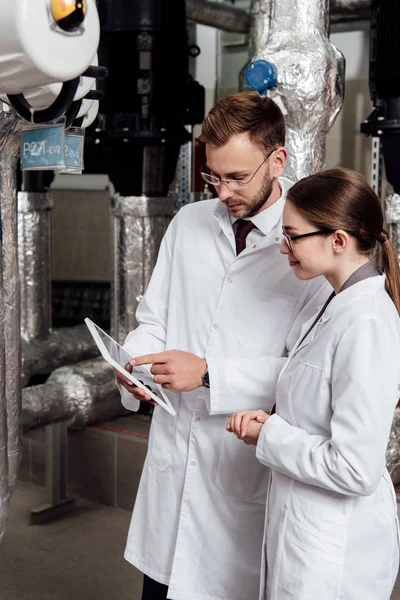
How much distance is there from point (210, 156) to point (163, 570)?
2.77 ft

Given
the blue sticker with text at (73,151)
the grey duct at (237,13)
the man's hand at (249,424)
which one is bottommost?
the man's hand at (249,424)

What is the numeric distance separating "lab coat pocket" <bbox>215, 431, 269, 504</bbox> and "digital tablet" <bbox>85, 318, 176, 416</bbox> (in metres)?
0.15

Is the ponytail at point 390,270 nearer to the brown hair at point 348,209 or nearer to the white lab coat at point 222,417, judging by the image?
the brown hair at point 348,209

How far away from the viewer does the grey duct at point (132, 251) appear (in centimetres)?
292

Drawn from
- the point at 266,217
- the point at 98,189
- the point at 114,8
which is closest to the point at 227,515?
the point at 266,217

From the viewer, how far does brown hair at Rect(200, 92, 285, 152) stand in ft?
4.87

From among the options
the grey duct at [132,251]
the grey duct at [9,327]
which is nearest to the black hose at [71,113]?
the grey duct at [9,327]

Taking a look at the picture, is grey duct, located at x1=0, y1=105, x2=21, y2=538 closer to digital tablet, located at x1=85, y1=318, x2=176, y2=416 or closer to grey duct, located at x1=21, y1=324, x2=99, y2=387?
digital tablet, located at x1=85, y1=318, x2=176, y2=416

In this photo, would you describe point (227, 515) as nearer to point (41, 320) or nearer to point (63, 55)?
point (63, 55)

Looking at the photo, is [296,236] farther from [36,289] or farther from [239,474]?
[36,289]

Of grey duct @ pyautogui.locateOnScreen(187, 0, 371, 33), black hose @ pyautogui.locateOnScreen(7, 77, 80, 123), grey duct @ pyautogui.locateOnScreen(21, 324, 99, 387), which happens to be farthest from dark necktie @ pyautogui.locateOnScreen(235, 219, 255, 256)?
grey duct @ pyautogui.locateOnScreen(21, 324, 99, 387)

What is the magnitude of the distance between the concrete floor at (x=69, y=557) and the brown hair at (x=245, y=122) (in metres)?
1.55

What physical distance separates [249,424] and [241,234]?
42cm

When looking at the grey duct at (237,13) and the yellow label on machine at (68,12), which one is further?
the grey duct at (237,13)
